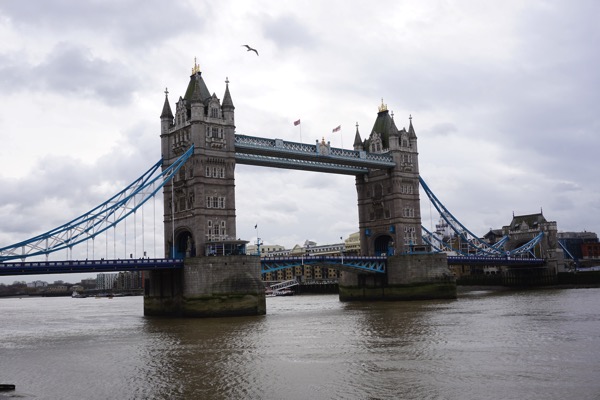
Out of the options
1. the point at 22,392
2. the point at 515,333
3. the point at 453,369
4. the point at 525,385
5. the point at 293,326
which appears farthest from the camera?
the point at 293,326

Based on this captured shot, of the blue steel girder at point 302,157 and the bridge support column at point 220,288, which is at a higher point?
the blue steel girder at point 302,157

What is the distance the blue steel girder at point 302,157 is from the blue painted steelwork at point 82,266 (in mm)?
16026

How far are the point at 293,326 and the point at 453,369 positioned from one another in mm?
23752

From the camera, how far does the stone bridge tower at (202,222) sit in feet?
198

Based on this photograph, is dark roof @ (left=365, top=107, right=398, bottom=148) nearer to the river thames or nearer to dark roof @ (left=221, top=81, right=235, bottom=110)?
dark roof @ (left=221, top=81, right=235, bottom=110)

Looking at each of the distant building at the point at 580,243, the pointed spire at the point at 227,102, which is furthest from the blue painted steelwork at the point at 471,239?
the distant building at the point at 580,243

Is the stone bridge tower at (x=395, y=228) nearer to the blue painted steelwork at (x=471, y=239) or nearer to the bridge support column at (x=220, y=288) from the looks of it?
the blue painted steelwork at (x=471, y=239)

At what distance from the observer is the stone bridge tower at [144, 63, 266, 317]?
198 feet

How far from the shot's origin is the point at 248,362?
30391 mm

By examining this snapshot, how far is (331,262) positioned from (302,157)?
13.0 meters

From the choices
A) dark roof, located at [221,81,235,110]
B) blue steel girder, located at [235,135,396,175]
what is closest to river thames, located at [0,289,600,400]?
blue steel girder, located at [235,135,396,175]

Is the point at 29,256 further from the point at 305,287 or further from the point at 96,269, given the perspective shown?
the point at 305,287

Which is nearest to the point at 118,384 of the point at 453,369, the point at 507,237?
the point at 453,369

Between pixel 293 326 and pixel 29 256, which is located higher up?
pixel 29 256
